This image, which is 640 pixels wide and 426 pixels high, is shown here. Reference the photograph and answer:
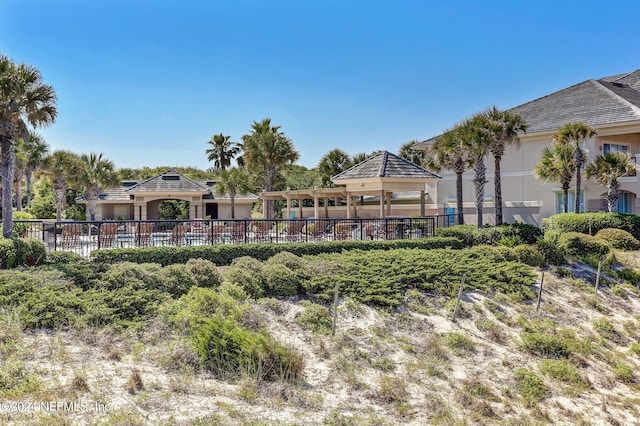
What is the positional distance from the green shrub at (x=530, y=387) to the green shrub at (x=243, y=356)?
410cm

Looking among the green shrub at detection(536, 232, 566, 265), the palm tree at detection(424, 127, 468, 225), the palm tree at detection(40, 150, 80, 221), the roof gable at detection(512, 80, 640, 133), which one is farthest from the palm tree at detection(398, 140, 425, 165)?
the palm tree at detection(40, 150, 80, 221)

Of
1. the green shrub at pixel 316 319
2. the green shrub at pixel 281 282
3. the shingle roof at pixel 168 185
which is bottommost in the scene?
the green shrub at pixel 316 319

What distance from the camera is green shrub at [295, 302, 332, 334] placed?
10820 mm

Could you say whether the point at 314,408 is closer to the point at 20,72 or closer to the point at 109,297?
the point at 109,297

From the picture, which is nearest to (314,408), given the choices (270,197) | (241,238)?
(241,238)

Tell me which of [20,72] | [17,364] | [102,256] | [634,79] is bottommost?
[17,364]

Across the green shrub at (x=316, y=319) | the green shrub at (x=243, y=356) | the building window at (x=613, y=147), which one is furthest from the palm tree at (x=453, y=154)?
the green shrub at (x=243, y=356)

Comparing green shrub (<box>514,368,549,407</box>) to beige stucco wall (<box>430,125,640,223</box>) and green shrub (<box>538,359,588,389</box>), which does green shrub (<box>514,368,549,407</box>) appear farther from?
beige stucco wall (<box>430,125,640,223</box>)

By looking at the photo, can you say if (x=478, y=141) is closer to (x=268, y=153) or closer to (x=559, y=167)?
(x=559, y=167)

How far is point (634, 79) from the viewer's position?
3416cm

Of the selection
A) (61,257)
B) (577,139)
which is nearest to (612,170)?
(577,139)

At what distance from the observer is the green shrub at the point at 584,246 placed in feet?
60.6

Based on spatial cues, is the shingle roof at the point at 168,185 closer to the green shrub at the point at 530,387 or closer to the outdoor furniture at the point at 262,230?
the outdoor furniture at the point at 262,230

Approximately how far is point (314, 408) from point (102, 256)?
9.56 meters
